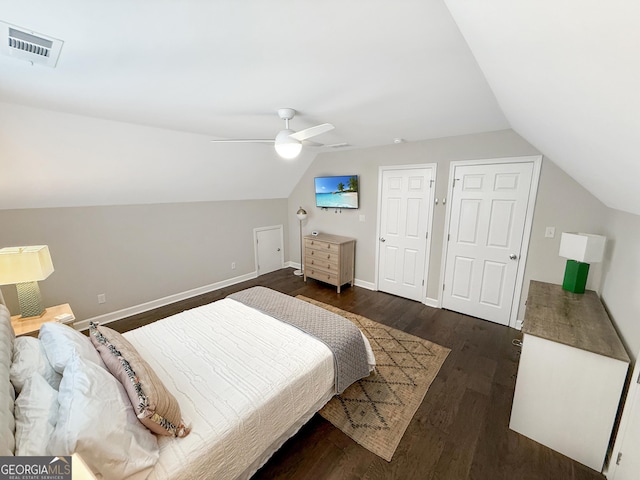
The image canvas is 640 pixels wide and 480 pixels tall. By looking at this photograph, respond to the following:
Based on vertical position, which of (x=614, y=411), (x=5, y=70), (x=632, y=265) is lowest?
(x=614, y=411)

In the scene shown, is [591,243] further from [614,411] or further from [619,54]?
[619,54]

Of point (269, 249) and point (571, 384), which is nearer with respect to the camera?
point (571, 384)

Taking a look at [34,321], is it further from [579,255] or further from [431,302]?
[579,255]

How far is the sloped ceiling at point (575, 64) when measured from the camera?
0.55 m

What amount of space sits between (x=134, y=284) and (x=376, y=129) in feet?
12.1

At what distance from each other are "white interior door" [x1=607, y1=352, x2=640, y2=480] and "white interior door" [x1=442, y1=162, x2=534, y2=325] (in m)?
1.82

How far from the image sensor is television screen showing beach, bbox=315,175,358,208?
13.9ft

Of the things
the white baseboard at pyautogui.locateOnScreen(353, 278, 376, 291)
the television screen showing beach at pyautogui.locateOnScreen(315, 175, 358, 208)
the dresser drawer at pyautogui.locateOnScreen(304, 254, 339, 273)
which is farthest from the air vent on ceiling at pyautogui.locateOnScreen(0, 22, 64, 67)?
the white baseboard at pyautogui.locateOnScreen(353, 278, 376, 291)

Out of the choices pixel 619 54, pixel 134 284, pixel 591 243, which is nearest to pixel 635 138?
pixel 619 54

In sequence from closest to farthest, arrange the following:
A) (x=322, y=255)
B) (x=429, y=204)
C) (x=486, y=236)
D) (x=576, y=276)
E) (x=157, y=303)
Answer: (x=576, y=276) → (x=486, y=236) → (x=429, y=204) → (x=157, y=303) → (x=322, y=255)

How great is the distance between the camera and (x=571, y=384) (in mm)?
1614

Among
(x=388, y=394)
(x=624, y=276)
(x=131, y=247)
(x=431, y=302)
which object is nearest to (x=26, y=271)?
(x=131, y=247)

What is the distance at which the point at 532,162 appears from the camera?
2812 millimetres

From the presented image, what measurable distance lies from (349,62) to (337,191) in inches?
116
